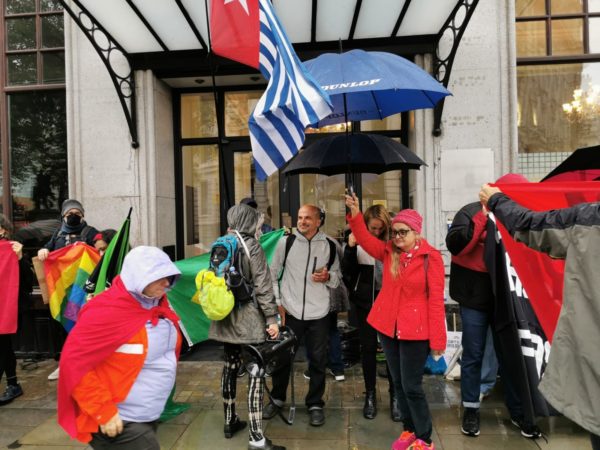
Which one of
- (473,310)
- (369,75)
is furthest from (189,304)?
(369,75)

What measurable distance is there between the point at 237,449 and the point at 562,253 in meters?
2.98

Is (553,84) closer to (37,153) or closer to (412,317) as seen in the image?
(412,317)

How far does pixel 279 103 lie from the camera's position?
2.89m

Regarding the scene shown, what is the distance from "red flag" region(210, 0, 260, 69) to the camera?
314 centimetres

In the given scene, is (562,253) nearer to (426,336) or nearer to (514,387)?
(426,336)

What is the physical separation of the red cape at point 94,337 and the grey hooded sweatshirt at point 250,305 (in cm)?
123

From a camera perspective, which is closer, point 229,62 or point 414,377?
point 414,377

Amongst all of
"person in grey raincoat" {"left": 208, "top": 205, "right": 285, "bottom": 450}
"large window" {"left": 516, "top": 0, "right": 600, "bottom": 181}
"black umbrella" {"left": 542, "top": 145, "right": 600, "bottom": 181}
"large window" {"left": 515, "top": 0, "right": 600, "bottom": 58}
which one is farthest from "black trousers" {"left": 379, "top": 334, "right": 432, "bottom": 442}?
"large window" {"left": 515, "top": 0, "right": 600, "bottom": 58}

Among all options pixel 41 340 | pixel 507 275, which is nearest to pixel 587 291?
pixel 507 275

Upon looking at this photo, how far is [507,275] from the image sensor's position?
368 centimetres

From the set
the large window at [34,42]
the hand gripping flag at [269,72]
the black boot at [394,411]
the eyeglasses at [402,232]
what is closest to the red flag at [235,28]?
the hand gripping flag at [269,72]

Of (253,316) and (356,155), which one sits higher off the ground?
(356,155)

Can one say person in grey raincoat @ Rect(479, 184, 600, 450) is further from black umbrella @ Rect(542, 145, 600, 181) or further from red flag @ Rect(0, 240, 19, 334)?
red flag @ Rect(0, 240, 19, 334)

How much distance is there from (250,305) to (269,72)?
181cm
